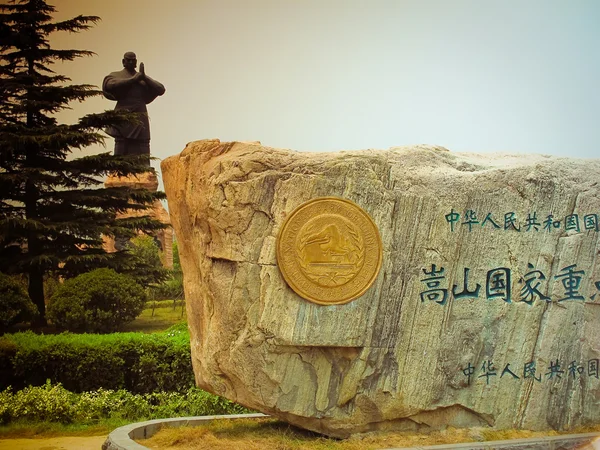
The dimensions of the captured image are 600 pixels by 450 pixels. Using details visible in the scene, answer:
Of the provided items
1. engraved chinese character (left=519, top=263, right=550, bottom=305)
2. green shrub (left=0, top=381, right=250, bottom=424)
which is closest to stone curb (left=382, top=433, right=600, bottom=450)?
engraved chinese character (left=519, top=263, right=550, bottom=305)

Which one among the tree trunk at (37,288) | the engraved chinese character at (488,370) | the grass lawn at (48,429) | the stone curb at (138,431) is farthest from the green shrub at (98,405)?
the engraved chinese character at (488,370)

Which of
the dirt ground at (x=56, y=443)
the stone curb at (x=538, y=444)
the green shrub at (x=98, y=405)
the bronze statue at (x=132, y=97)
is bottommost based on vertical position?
the dirt ground at (x=56, y=443)

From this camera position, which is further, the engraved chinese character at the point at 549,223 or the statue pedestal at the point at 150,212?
the statue pedestal at the point at 150,212

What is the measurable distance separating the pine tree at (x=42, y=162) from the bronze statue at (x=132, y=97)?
0.91 meters

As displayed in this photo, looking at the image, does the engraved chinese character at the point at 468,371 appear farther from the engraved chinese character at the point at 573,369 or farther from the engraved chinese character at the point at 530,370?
the engraved chinese character at the point at 573,369

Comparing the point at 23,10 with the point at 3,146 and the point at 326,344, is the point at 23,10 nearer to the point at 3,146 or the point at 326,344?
the point at 3,146

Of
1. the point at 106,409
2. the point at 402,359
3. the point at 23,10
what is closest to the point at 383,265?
the point at 402,359

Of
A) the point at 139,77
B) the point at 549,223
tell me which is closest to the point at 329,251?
the point at 549,223

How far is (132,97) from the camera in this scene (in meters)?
13.6

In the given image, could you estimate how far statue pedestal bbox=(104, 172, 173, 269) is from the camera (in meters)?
15.2

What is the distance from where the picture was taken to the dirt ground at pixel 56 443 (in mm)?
7809

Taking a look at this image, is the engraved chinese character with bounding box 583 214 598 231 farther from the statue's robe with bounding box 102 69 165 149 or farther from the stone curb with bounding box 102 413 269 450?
the statue's robe with bounding box 102 69 165 149

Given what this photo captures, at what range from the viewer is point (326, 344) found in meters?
6.40

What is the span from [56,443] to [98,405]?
85 centimetres
